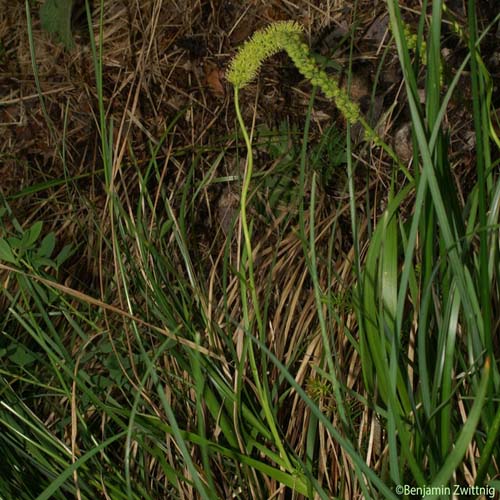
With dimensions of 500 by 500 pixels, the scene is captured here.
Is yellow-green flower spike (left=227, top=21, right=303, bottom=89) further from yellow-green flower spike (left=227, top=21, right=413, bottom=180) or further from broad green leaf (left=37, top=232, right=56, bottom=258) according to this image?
broad green leaf (left=37, top=232, right=56, bottom=258)

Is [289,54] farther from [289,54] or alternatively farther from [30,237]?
[30,237]

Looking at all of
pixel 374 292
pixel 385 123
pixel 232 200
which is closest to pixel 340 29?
pixel 385 123

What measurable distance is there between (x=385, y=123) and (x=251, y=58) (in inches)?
28.9

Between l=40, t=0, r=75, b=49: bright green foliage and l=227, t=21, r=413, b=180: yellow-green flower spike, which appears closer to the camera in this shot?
l=227, t=21, r=413, b=180: yellow-green flower spike

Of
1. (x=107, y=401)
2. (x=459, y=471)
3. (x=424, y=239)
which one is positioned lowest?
(x=459, y=471)

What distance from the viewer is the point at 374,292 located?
115 centimetres

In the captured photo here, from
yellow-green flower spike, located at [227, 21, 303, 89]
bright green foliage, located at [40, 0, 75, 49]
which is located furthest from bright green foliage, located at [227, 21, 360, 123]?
bright green foliage, located at [40, 0, 75, 49]

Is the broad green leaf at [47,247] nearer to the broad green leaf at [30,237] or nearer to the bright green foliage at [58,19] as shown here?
the broad green leaf at [30,237]

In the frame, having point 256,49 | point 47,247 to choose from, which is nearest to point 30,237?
point 47,247

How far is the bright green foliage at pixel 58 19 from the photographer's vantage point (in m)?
1.99

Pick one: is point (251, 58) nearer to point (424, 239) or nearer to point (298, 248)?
point (424, 239)

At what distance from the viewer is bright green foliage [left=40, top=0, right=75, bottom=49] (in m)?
1.99

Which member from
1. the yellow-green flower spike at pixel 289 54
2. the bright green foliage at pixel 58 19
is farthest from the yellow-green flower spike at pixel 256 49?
the bright green foliage at pixel 58 19

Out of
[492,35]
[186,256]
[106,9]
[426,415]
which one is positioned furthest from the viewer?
[106,9]
